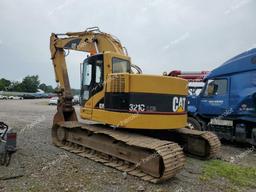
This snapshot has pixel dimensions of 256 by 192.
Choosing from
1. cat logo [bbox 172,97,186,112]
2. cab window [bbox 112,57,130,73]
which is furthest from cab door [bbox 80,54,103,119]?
cat logo [bbox 172,97,186,112]

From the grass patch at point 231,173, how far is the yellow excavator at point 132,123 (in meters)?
0.55

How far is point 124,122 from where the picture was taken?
757cm

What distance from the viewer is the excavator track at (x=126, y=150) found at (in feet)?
21.1

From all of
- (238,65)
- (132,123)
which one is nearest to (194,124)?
(238,65)

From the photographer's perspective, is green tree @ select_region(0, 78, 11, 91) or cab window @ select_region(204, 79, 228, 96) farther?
green tree @ select_region(0, 78, 11, 91)

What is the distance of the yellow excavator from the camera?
22.1 feet

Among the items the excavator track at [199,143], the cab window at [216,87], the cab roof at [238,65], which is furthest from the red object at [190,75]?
the excavator track at [199,143]

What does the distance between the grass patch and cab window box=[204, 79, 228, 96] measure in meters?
3.99

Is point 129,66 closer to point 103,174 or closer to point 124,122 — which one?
point 124,122

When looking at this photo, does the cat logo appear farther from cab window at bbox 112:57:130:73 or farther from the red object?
the red object

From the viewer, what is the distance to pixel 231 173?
7379mm

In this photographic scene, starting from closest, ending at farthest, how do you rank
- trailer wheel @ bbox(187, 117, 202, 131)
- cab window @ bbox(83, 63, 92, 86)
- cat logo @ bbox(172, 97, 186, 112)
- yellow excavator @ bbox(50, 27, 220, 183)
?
yellow excavator @ bbox(50, 27, 220, 183), cat logo @ bbox(172, 97, 186, 112), cab window @ bbox(83, 63, 92, 86), trailer wheel @ bbox(187, 117, 202, 131)

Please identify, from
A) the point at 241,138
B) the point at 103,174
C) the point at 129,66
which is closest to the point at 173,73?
the point at 241,138

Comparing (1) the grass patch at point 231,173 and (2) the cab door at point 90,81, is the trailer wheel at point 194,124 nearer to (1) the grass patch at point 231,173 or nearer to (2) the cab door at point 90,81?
(1) the grass patch at point 231,173
